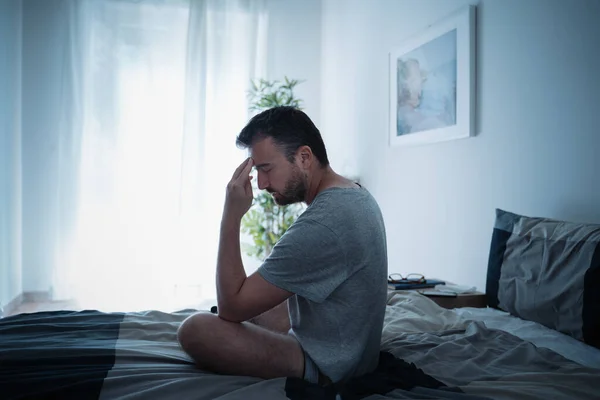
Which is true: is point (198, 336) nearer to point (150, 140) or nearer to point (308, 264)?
point (308, 264)

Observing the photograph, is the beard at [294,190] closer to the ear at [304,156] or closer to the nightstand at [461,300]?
the ear at [304,156]

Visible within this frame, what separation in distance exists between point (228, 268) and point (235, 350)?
0.64 ft

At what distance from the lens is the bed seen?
1113 millimetres

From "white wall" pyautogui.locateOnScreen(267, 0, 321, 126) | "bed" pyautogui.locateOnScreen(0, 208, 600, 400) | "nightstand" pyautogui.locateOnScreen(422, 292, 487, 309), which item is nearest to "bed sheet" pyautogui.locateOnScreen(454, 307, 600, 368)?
"bed" pyautogui.locateOnScreen(0, 208, 600, 400)

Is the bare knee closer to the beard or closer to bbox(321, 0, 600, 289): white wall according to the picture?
the beard

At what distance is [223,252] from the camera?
Answer: 1353 millimetres

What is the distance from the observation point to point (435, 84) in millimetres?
2859

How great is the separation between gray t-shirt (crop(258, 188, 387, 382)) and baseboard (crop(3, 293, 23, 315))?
338 cm

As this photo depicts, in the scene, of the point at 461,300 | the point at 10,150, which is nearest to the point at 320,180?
the point at 461,300

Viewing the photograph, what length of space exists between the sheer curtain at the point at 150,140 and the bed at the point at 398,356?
287 cm

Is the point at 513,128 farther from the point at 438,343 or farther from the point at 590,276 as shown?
the point at 438,343

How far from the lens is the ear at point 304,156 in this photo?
1.49 m

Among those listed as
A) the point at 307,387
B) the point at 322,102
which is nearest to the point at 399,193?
the point at 322,102

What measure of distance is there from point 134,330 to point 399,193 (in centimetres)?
214
